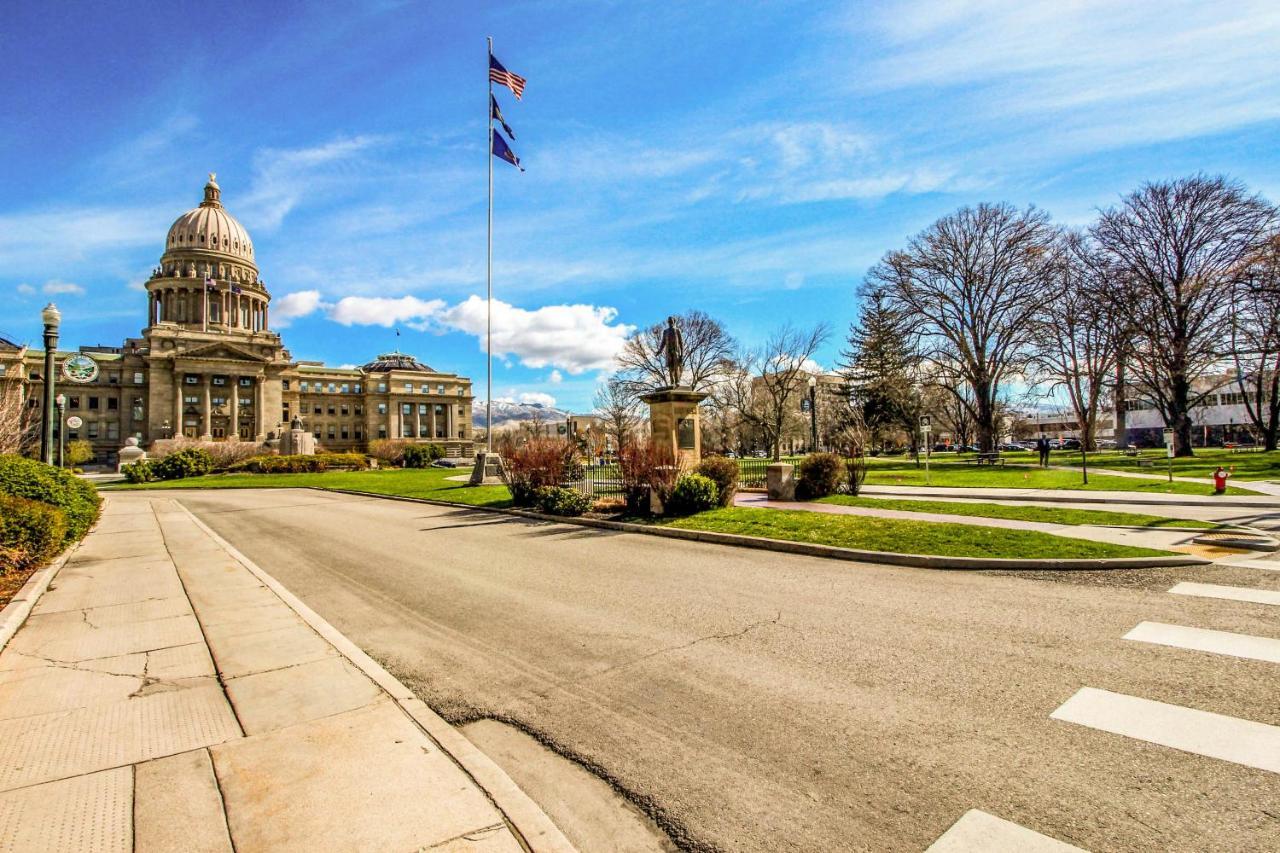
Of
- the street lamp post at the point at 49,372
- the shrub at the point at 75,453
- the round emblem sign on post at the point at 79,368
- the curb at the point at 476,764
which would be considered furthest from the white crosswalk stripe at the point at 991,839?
the shrub at the point at 75,453

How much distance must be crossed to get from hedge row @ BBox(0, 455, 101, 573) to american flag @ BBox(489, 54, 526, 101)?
19.6 metres

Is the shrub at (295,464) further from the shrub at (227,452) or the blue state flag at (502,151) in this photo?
the blue state flag at (502,151)

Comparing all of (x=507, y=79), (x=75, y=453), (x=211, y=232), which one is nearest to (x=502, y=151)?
(x=507, y=79)

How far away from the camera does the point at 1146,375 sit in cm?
3966

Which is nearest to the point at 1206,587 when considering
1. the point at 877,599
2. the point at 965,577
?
the point at 965,577

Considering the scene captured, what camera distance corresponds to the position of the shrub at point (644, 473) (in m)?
14.8

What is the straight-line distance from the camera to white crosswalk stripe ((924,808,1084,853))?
2740 mm

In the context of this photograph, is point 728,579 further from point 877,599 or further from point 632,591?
point 877,599

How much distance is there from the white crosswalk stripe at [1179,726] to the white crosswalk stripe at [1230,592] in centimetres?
381

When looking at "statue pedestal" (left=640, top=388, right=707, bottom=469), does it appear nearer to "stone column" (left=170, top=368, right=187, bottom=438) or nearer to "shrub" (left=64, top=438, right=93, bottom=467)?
"shrub" (left=64, top=438, right=93, bottom=467)

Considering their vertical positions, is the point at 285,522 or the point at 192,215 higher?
the point at 192,215

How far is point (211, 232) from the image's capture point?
98.6 m

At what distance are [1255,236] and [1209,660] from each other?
40643 millimetres

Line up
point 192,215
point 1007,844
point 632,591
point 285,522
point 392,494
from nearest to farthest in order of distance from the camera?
point 1007,844 → point 632,591 → point 285,522 → point 392,494 → point 192,215
